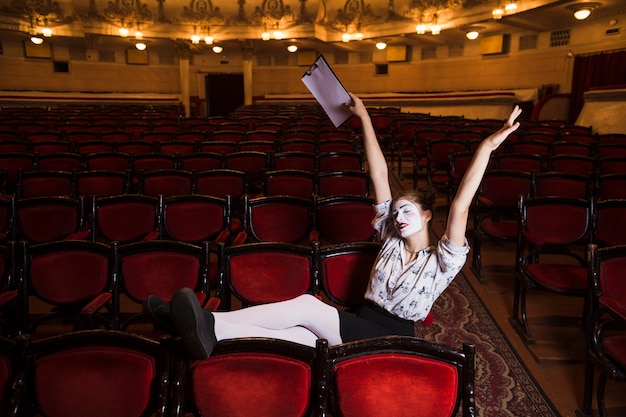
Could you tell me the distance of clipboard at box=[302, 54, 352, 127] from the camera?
243cm

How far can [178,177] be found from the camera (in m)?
4.36

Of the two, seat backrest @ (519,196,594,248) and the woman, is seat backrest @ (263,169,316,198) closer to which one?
seat backrest @ (519,196,594,248)

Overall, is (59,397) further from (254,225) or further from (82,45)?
(82,45)

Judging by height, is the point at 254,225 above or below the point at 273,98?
below

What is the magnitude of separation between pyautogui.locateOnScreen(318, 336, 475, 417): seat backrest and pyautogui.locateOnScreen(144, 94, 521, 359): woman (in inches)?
19.1

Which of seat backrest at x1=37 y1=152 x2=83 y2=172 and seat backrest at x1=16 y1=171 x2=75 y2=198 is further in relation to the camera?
seat backrest at x1=37 y1=152 x2=83 y2=172

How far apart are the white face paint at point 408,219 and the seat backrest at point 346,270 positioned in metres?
0.40

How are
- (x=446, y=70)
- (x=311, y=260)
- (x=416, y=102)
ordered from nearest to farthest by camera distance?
1. (x=311, y=260)
2. (x=416, y=102)
3. (x=446, y=70)

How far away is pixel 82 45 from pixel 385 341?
1939 centimetres

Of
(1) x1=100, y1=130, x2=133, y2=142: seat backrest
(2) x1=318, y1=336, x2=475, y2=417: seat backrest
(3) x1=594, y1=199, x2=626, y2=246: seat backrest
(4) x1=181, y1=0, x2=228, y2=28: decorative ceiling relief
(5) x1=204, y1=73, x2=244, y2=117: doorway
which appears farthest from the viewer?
(5) x1=204, y1=73, x2=244, y2=117: doorway

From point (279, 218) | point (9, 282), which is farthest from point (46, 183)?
point (279, 218)

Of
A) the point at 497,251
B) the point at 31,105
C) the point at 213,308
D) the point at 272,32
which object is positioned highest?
the point at 272,32

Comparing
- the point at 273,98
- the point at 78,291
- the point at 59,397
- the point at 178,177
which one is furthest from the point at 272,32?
the point at 59,397

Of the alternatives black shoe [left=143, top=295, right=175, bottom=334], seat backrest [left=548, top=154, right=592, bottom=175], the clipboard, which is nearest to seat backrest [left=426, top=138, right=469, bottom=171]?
seat backrest [left=548, top=154, right=592, bottom=175]
